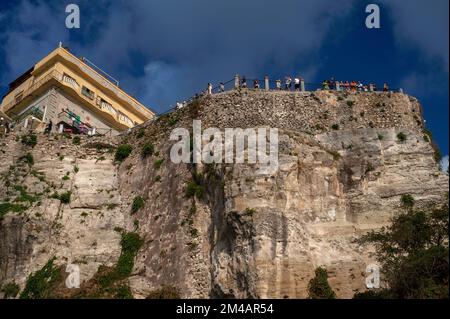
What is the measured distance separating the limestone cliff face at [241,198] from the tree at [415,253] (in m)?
0.91

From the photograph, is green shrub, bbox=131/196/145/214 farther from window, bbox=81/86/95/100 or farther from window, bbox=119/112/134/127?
window, bbox=119/112/134/127

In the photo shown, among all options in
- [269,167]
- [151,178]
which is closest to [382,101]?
[269,167]

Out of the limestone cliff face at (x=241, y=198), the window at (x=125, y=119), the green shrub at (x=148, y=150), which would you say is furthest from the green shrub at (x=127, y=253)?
the window at (x=125, y=119)

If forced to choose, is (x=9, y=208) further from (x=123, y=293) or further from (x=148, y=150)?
(x=123, y=293)

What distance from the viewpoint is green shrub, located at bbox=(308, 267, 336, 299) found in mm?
24062

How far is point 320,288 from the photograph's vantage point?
2425 cm

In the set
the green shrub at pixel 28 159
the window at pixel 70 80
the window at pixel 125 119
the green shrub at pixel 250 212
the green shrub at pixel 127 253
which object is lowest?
the green shrub at pixel 127 253

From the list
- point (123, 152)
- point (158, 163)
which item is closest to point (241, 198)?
point (158, 163)

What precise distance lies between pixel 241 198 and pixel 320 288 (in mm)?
4597

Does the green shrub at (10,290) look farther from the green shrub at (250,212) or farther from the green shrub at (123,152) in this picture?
the green shrub at (250,212)

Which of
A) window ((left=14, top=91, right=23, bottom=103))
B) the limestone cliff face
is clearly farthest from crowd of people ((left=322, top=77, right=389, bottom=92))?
window ((left=14, top=91, right=23, bottom=103))

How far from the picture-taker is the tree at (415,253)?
2206cm
